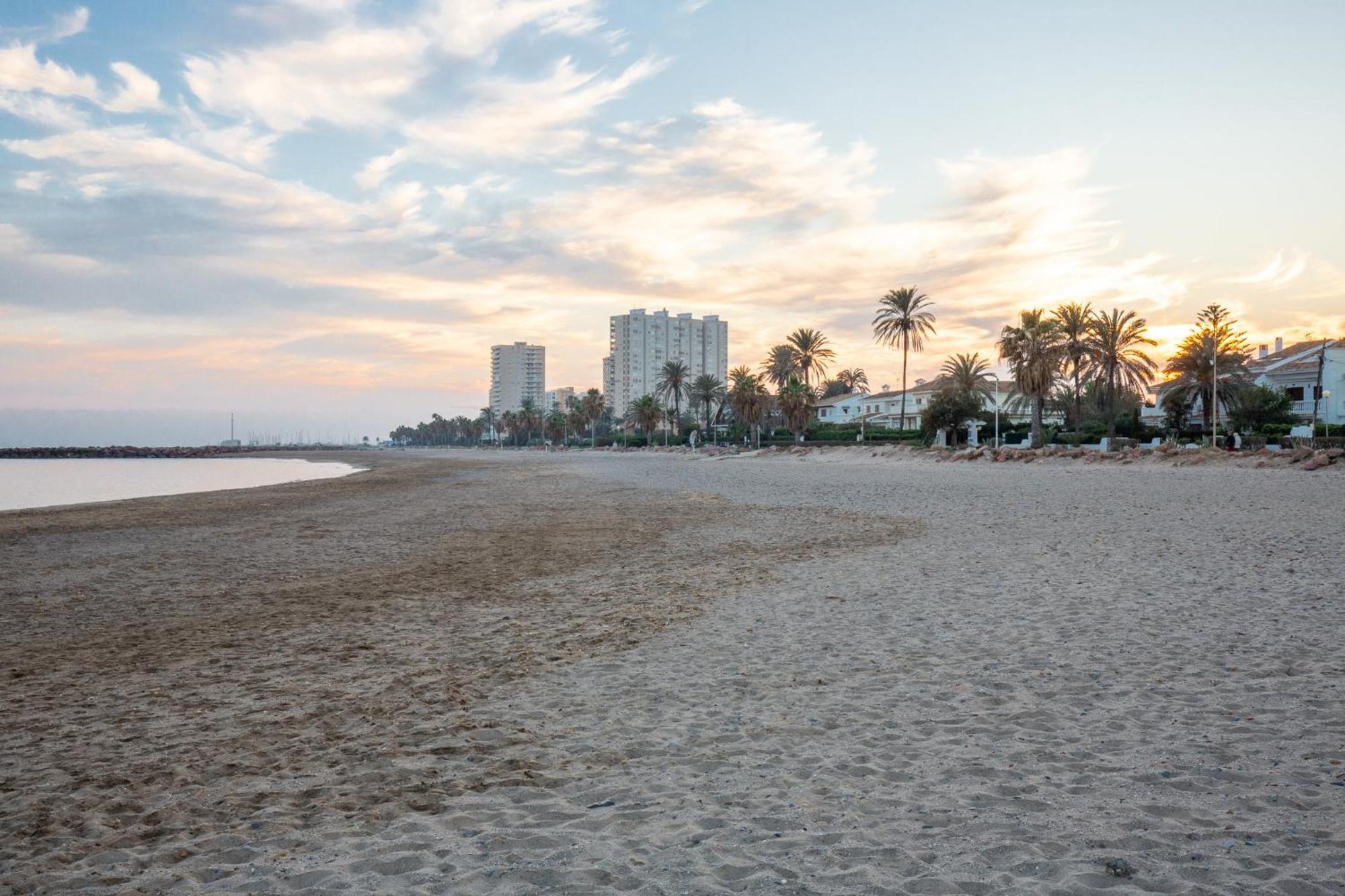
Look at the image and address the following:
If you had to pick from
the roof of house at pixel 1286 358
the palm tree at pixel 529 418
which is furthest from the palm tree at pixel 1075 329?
the palm tree at pixel 529 418

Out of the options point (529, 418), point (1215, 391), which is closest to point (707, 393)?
point (1215, 391)

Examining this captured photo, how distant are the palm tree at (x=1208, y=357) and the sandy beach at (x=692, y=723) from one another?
5167 centimetres

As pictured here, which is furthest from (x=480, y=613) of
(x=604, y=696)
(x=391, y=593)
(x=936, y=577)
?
(x=936, y=577)

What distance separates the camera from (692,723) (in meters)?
5.87

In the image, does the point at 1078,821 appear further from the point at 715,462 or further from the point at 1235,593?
the point at 715,462

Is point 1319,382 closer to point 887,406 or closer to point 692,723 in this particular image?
point 887,406

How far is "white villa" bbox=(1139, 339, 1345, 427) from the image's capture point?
65.2m

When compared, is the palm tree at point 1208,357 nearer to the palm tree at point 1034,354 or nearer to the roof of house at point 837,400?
the palm tree at point 1034,354

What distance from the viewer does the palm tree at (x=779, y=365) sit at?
10188cm

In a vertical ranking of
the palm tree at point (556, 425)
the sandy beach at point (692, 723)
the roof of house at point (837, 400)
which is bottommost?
the sandy beach at point (692, 723)

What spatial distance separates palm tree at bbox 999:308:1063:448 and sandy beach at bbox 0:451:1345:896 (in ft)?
146

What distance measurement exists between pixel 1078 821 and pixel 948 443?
6874 centimetres

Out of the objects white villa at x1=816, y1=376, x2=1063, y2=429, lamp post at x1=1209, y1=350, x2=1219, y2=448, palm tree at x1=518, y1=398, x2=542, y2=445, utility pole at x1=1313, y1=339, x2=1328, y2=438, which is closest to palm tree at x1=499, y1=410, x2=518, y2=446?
palm tree at x1=518, y1=398, x2=542, y2=445

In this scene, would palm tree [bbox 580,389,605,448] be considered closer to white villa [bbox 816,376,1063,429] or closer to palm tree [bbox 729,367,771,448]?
white villa [bbox 816,376,1063,429]
